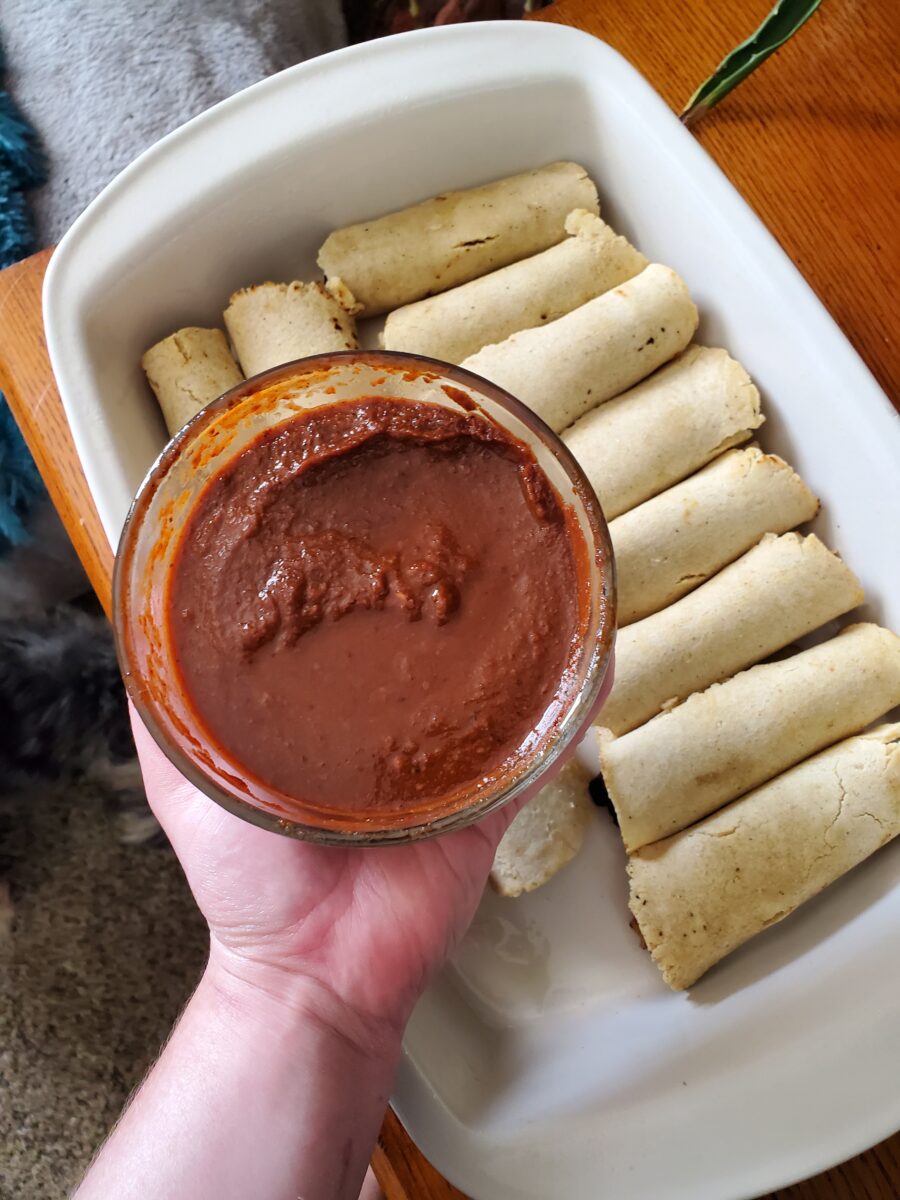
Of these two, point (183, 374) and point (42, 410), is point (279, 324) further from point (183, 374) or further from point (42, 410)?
point (42, 410)

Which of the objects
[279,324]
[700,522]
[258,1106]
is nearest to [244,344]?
[279,324]

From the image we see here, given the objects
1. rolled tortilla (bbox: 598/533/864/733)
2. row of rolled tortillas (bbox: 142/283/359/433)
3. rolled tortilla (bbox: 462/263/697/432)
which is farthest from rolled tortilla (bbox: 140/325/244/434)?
rolled tortilla (bbox: 598/533/864/733)

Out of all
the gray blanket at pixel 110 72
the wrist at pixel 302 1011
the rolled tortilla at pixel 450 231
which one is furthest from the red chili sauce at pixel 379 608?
the gray blanket at pixel 110 72

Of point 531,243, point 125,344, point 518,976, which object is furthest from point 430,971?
point 531,243

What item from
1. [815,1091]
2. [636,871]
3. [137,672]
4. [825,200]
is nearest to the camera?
[137,672]

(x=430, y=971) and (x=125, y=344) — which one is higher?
(x=125, y=344)

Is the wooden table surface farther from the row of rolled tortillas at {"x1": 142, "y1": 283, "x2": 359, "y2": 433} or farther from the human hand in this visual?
the human hand

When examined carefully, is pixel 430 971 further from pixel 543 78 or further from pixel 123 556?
pixel 543 78
